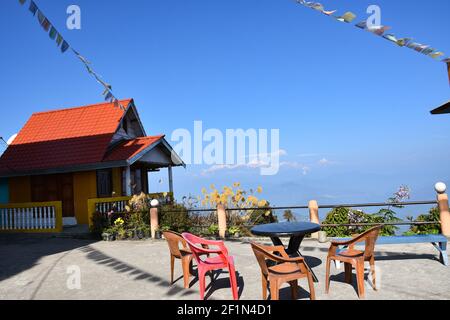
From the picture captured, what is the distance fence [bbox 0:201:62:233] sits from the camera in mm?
13828

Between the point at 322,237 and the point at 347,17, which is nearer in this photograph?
the point at 347,17

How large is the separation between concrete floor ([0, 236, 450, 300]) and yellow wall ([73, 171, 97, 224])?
5.54 m

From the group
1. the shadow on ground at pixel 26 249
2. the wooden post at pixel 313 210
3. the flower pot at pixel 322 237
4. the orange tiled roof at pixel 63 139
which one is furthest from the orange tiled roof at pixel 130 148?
the flower pot at pixel 322 237

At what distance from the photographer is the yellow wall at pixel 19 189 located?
17.1 metres

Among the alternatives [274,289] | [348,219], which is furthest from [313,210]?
[274,289]

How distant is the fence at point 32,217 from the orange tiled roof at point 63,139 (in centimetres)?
224

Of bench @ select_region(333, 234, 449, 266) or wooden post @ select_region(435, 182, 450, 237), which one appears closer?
bench @ select_region(333, 234, 449, 266)

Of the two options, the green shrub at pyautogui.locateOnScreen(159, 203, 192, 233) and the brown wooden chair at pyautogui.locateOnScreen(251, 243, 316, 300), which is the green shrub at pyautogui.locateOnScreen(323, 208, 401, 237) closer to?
the green shrub at pyautogui.locateOnScreen(159, 203, 192, 233)

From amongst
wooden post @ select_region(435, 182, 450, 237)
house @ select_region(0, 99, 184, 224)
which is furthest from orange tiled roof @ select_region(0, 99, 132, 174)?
wooden post @ select_region(435, 182, 450, 237)

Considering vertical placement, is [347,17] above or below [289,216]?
above

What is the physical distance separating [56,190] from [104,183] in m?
2.15

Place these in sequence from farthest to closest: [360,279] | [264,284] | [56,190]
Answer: [56,190], [360,279], [264,284]

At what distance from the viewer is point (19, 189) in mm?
17281

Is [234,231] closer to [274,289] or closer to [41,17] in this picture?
[274,289]
